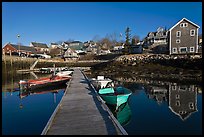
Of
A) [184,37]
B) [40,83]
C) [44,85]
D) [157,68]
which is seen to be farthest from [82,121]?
[184,37]

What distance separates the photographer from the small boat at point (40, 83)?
861 inches

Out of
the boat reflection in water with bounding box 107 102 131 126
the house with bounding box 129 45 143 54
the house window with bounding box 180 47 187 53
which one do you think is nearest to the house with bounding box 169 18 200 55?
the house window with bounding box 180 47 187 53

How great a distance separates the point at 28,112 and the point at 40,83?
882 cm

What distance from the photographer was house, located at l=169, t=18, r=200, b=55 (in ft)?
134

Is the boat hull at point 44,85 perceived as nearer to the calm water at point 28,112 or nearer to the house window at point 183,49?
the calm water at point 28,112

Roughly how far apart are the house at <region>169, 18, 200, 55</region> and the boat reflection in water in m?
32.9

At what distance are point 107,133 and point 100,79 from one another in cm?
1169

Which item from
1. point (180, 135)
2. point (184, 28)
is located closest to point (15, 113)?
point (180, 135)

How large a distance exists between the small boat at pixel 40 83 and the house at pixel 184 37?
28737 mm

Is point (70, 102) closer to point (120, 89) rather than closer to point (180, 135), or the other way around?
point (120, 89)

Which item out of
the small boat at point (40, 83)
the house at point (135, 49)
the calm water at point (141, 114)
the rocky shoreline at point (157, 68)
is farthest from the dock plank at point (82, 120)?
the house at point (135, 49)

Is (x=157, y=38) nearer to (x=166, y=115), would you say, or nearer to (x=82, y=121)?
(x=166, y=115)

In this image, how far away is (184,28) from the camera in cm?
4131

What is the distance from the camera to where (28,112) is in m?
14.3
